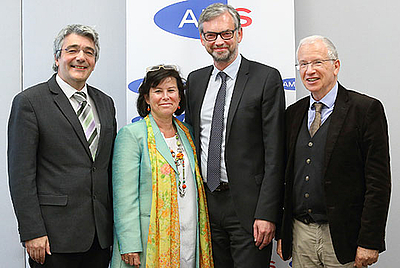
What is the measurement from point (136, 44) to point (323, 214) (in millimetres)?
1705

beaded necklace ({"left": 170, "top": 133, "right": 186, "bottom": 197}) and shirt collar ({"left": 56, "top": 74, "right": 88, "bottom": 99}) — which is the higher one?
shirt collar ({"left": 56, "top": 74, "right": 88, "bottom": 99})

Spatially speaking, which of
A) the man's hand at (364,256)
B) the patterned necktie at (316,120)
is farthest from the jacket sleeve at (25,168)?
the man's hand at (364,256)

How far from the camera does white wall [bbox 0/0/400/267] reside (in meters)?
3.00

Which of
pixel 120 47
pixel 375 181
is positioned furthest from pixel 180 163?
pixel 120 47

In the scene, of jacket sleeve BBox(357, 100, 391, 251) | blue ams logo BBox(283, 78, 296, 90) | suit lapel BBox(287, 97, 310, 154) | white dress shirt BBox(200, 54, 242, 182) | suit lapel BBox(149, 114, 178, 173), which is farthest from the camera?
blue ams logo BBox(283, 78, 296, 90)

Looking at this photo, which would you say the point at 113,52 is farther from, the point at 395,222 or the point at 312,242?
the point at 395,222

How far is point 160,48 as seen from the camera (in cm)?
288

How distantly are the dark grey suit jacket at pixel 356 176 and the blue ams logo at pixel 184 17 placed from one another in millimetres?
1269

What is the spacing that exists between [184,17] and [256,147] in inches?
47.3

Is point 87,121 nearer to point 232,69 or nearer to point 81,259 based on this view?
point 81,259

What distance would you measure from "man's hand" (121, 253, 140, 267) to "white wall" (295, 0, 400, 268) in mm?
1910

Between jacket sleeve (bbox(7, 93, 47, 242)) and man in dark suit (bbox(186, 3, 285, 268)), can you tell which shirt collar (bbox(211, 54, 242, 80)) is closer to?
man in dark suit (bbox(186, 3, 285, 268))

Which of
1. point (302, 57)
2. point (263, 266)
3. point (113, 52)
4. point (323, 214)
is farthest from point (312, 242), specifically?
point (113, 52)

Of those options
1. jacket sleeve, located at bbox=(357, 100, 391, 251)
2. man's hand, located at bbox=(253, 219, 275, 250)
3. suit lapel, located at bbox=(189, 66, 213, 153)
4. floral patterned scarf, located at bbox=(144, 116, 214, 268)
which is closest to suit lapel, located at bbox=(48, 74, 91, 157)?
floral patterned scarf, located at bbox=(144, 116, 214, 268)
